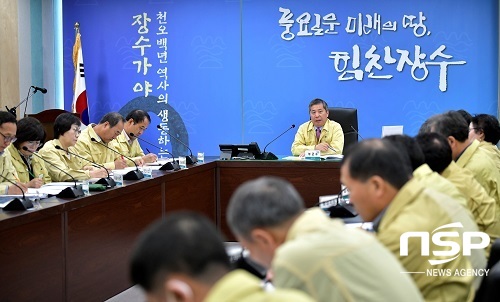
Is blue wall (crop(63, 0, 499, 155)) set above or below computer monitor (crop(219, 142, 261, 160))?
above

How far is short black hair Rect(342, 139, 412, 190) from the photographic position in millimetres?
2033

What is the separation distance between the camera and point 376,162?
204 centimetres

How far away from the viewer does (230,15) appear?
26.5ft

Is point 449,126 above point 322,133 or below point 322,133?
above

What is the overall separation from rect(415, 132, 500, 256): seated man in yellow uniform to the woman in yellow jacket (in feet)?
8.75

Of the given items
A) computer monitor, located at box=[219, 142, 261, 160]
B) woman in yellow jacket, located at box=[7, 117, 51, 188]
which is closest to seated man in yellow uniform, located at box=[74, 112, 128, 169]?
computer monitor, located at box=[219, 142, 261, 160]

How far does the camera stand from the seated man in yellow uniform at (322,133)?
267 inches

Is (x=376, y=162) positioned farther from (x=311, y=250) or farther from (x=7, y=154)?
(x=7, y=154)

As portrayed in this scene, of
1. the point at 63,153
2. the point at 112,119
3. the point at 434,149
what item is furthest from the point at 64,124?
the point at 434,149

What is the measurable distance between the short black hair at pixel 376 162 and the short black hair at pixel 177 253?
920 millimetres

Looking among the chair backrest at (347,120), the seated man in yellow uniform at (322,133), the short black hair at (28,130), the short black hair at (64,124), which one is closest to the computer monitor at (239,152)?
the seated man in yellow uniform at (322,133)

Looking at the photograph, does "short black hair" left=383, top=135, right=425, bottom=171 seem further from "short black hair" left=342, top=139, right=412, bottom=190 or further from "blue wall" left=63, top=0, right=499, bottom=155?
"blue wall" left=63, top=0, right=499, bottom=155

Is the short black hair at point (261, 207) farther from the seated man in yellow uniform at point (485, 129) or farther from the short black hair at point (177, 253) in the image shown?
the seated man in yellow uniform at point (485, 129)

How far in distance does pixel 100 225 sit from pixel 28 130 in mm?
986
